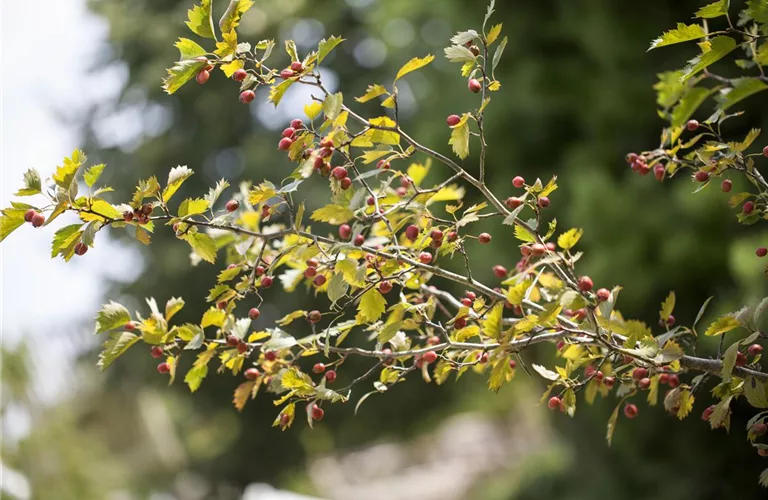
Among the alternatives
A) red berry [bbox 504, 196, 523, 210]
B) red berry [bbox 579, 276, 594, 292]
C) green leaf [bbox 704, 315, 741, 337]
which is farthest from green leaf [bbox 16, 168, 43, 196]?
green leaf [bbox 704, 315, 741, 337]

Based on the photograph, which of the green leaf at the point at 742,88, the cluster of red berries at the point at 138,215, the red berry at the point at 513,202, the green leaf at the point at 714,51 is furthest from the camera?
the red berry at the point at 513,202

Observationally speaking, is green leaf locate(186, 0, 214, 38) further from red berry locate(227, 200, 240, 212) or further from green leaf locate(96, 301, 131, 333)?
green leaf locate(96, 301, 131, 333)

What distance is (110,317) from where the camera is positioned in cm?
152

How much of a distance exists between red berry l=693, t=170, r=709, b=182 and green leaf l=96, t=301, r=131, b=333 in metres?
1.11

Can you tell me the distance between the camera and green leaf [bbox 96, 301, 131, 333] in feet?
4.94

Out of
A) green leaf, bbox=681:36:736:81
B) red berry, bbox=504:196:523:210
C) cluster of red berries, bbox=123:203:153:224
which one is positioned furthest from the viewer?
red berry, bbox=504:196:523:210

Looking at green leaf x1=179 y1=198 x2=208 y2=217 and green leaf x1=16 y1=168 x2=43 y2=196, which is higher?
green leaf x1=16 y1=168 x2=43 y2=196

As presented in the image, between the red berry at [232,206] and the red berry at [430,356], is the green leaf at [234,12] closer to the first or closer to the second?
the red berry at [232,206]

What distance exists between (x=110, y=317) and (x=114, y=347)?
61mm

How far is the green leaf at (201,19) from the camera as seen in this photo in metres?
1.43

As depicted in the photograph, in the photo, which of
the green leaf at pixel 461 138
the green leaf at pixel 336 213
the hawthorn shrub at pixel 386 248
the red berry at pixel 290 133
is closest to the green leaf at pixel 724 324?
the hawthorn shrub at pixel 386 248

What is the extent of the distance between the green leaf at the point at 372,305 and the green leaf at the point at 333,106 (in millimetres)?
320

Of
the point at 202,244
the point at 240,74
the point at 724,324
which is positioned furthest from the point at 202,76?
the point at 724,324

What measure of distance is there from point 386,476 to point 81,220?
14.7 m
